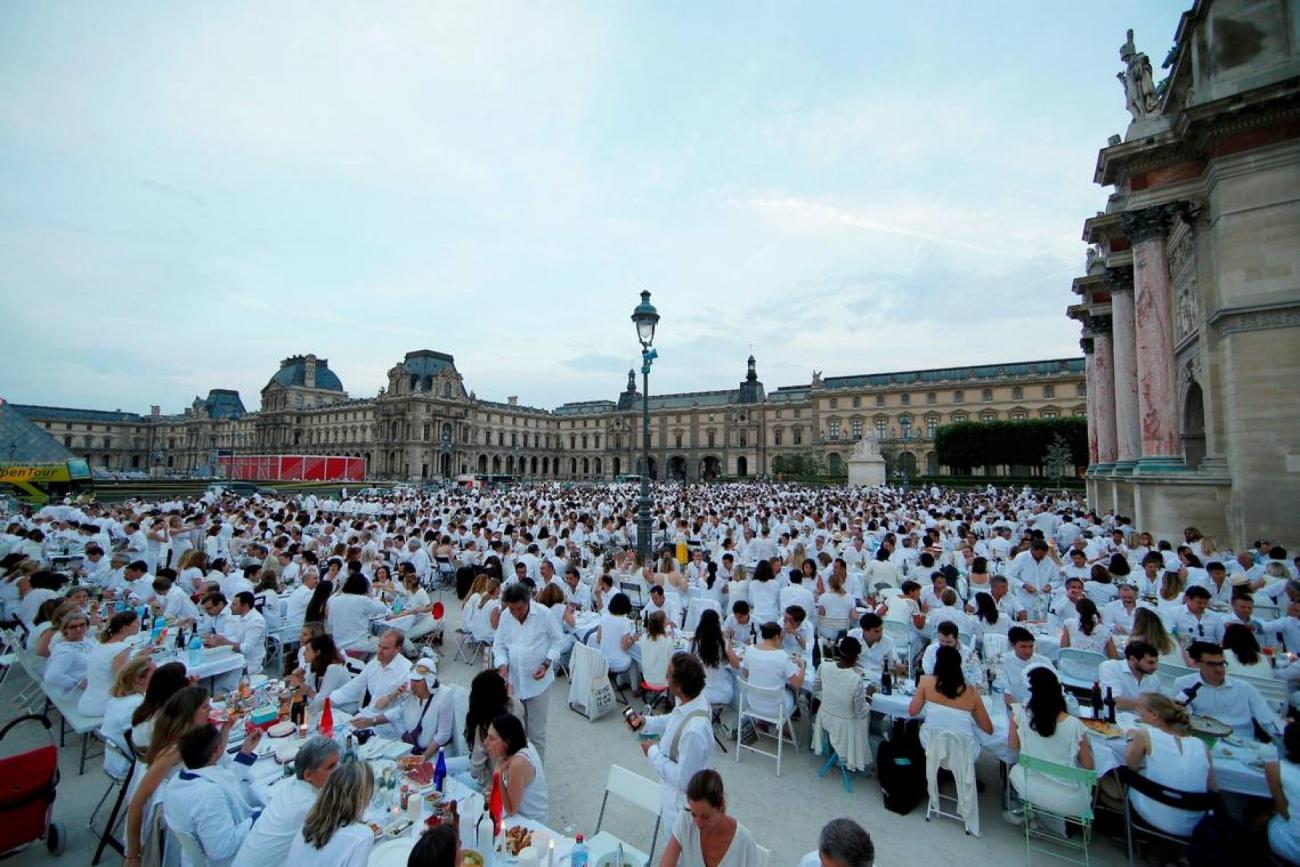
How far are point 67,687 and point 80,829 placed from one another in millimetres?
1586

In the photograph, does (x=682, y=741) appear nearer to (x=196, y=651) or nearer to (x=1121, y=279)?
(x=196, y=651)

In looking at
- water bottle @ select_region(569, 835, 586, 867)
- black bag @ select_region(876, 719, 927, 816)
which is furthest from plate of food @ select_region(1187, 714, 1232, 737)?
water bottle @ select_region(569, 835, 586, 867)

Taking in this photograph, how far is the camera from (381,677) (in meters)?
4.76

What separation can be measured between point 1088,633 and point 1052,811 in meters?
3.01

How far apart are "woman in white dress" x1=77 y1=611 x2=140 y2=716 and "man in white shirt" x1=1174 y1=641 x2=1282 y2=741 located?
917 cm

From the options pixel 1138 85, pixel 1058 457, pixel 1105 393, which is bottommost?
pixel 1058 457

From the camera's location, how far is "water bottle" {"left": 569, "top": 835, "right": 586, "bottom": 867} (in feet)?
9.33

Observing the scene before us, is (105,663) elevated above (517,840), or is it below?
above

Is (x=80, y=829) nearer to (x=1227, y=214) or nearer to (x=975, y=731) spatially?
(x=975, y=731)

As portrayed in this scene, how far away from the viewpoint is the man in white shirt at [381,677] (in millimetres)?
4707

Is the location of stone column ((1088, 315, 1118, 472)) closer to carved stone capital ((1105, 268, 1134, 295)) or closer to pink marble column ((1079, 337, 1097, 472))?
pink marble column ((1079, 337, 1097, 472))

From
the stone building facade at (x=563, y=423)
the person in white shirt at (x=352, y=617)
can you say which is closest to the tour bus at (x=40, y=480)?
the stone building facade at (x=563, y=423)

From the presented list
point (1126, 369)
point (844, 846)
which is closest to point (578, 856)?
point (844, 846)

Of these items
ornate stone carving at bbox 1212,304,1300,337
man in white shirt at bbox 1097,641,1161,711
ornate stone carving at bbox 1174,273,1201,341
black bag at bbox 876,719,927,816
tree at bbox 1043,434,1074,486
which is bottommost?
black bag at bbox 876,719,927,816
